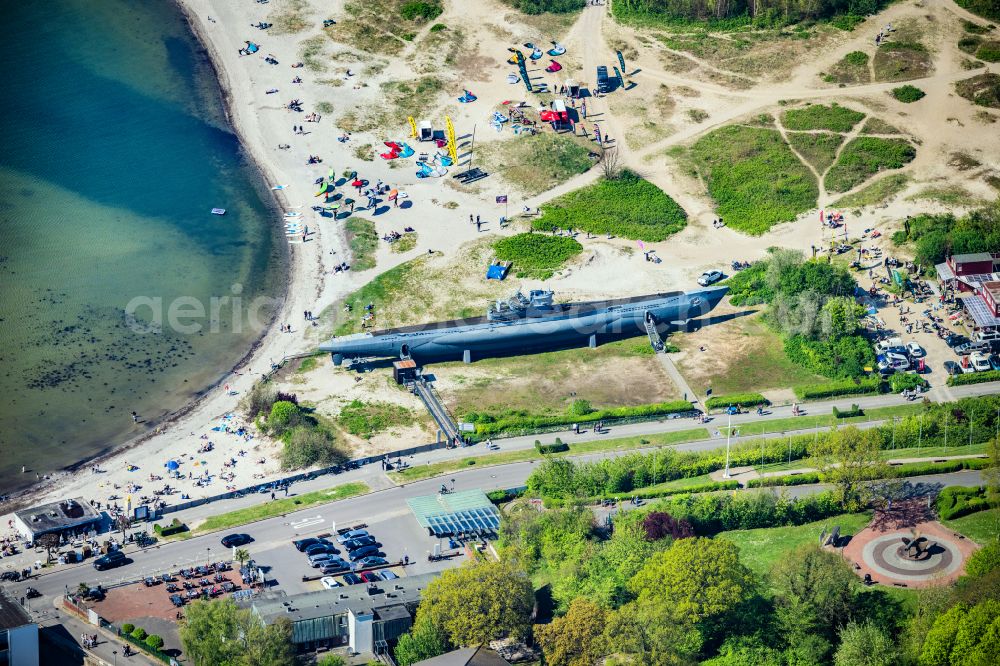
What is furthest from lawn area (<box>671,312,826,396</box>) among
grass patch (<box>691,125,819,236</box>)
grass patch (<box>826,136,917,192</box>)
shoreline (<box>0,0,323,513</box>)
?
shoreline (<box>0,0,323,513</box>)

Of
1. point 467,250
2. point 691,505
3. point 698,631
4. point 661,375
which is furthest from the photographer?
point 467,250

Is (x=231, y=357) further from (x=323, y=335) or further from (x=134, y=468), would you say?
(x=134, y=468)

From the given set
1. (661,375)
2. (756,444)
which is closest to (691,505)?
(756,444)

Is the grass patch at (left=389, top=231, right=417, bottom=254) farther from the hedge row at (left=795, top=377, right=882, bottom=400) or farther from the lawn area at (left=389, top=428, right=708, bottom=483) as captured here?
the hedge row at (left=795, top=377, right=882, bottom=400)

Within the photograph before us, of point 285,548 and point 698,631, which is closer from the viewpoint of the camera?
point 698,631

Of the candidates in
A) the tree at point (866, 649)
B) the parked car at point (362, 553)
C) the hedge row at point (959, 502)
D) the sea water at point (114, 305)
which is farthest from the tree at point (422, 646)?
the hedge row at point (959, 502)

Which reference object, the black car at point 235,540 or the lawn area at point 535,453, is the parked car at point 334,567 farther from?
the lawn area at point 535,453
